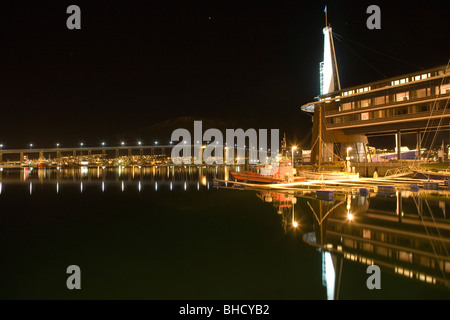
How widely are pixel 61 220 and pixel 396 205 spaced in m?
20.7

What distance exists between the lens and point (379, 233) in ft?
41.0

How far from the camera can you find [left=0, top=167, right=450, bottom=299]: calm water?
25.3 ft

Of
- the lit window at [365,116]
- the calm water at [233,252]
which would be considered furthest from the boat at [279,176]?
the lit window at [365,116]

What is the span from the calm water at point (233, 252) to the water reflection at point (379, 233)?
43mm

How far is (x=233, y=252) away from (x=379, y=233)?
6.47 m

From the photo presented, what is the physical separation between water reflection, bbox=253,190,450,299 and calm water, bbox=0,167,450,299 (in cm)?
4

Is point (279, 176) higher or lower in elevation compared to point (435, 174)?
lower

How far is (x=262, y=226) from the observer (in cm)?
1471

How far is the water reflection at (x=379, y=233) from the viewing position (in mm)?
8781

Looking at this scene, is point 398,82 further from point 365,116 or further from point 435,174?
point 435,174

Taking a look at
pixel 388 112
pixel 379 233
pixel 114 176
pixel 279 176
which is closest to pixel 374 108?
pixel 388 112

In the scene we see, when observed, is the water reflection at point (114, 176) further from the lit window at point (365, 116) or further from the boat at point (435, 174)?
the boat at point (435, 174)

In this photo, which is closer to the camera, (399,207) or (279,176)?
(399,207)
